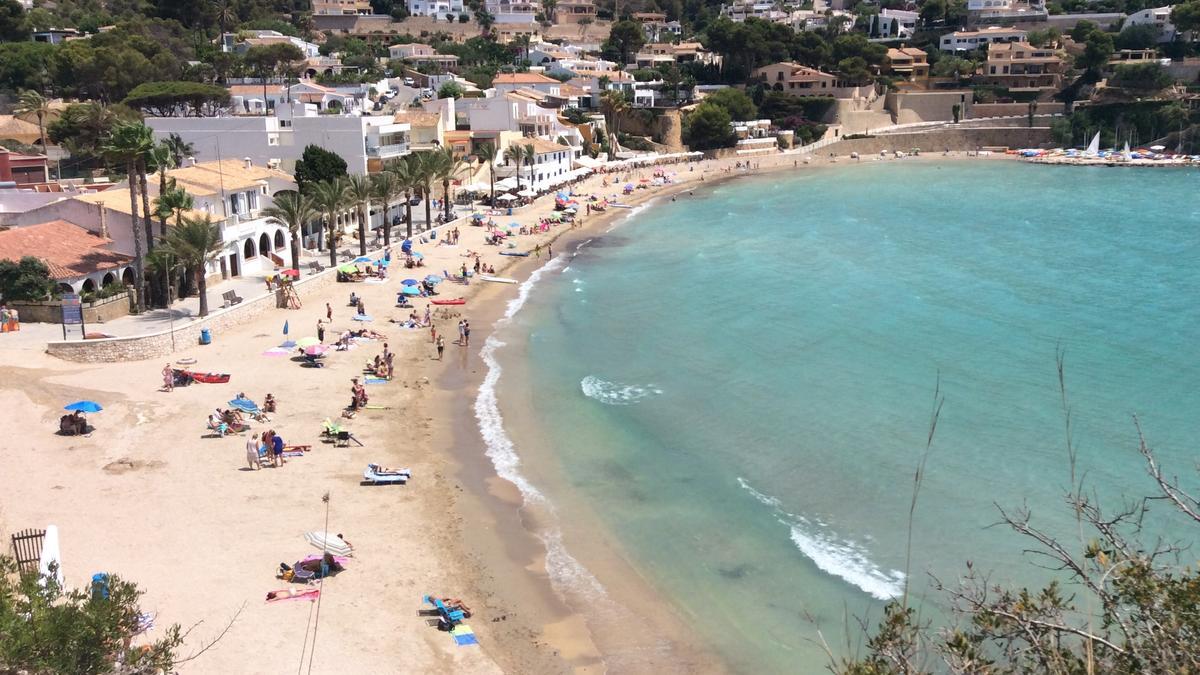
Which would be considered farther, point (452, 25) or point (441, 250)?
point (452, 25)

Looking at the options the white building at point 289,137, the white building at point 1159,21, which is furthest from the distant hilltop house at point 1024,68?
the white building at point 289,137

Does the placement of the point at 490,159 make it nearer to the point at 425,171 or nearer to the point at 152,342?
the point at 425,171

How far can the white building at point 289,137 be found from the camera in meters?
54.0

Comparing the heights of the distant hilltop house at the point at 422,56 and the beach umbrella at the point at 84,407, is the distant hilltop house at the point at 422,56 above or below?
above

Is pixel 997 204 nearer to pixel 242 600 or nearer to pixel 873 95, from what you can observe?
pixel 873 95

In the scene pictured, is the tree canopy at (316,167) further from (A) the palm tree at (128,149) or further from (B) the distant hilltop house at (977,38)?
(B) the distant hilltop house at (977,38)

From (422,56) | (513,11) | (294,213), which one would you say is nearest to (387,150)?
(294,213)

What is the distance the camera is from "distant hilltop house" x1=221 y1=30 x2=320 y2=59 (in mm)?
Result: 114156

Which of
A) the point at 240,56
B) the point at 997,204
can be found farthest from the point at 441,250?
the point at 240,56

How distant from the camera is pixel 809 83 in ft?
383

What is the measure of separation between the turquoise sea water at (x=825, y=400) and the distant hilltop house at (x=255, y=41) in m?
72.9

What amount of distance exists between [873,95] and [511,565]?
11105cm

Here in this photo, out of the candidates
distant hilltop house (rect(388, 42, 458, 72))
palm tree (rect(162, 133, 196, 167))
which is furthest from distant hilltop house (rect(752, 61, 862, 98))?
palm tree (rect(162, 133, 196, 167))

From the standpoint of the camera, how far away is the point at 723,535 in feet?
69.2
